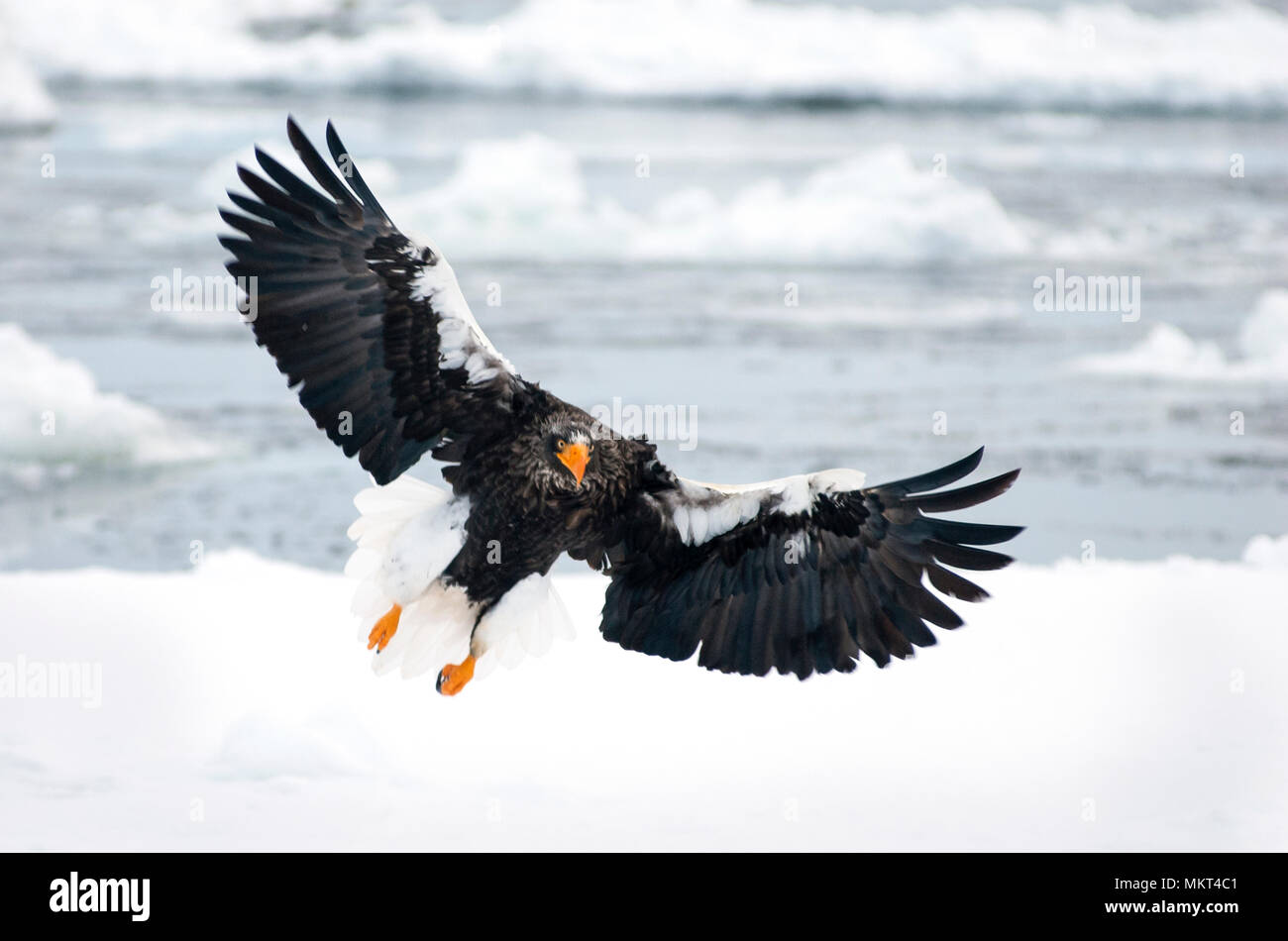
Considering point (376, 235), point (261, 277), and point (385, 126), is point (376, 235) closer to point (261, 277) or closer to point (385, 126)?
point (261, 277)

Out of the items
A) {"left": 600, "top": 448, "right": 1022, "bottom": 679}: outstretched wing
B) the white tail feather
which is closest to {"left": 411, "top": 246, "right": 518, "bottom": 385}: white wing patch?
the white tail feather

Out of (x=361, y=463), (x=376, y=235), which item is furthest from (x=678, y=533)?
(x=376, y=235)

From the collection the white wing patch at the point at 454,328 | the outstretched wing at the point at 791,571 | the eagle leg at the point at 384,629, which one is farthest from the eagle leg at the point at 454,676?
the white wing patch at the point at 454,328

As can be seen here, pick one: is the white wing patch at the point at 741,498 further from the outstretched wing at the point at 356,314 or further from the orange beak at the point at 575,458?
the outstretched wing at the point at 356,314

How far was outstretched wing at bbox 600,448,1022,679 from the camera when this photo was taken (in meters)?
3.47

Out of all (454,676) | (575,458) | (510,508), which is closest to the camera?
(575,458)

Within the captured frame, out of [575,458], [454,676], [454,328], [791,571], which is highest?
[454,328]

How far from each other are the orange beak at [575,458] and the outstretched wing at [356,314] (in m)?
0.20

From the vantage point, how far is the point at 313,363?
3.34m

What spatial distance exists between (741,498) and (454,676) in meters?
0.90

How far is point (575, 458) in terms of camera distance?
3238mm

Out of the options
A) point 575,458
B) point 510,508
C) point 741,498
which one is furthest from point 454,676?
point 741,498

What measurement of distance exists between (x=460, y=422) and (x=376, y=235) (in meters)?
0.48

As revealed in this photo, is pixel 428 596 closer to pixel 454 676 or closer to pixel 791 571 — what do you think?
pixel 454 676
